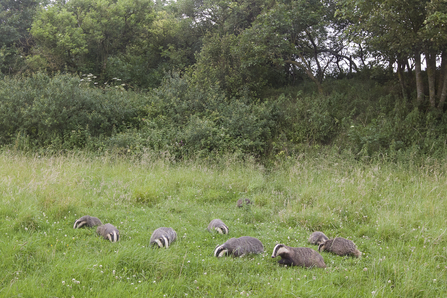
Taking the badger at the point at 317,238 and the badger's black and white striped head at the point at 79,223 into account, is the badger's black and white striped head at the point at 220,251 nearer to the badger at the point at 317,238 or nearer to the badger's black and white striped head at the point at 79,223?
the badger at the point at 317,238

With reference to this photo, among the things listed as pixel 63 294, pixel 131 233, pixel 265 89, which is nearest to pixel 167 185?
pixel 131 233

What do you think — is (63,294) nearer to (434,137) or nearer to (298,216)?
(298,216)

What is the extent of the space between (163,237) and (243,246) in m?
1.13

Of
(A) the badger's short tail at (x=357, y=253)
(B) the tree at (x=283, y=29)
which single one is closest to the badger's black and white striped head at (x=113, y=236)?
(A) the badger's short tail at (x=357, y=253)

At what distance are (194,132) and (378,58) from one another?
975 centimetres

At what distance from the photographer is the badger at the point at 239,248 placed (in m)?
4.14

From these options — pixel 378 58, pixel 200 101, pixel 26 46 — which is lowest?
pixel 200 101

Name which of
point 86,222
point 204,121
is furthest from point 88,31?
point 86,222

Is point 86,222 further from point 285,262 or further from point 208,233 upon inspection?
point 285,262

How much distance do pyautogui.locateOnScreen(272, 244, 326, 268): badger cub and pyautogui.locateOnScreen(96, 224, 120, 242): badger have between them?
7.45 feet

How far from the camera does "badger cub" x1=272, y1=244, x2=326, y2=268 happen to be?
3.98m

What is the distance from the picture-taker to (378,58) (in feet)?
48.4

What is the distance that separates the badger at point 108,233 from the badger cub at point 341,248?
2987mm

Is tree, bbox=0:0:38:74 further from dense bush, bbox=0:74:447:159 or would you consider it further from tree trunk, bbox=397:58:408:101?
tree trunk, bbox=397:58:408:101
